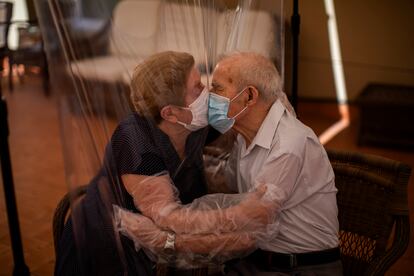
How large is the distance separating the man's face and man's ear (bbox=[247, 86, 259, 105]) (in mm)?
11

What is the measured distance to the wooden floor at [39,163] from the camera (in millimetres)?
2574

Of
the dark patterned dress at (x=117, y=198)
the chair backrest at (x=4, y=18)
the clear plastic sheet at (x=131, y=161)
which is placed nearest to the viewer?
the clear plastic sheet at (x=131, y=161)

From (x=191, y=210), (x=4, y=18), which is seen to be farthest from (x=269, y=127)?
(x=4, y=18)

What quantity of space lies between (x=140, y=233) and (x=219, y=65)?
510 millimetres

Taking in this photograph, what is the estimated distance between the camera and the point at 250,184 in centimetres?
152

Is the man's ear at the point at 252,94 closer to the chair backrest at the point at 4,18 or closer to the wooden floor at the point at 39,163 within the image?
the wooden floor at the point at 39,163

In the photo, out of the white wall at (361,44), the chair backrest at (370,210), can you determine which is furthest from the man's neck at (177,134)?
the white wall at (361,44)

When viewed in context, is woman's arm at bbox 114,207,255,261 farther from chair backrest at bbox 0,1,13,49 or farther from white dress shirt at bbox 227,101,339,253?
chair backrest at bbox 0,1,13,49

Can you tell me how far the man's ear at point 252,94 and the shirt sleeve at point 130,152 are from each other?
1.05 ft

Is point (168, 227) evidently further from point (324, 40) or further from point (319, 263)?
point (324, 40)

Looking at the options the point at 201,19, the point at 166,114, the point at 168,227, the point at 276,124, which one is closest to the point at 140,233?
the point at 168,227

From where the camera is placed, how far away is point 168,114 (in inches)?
55.7

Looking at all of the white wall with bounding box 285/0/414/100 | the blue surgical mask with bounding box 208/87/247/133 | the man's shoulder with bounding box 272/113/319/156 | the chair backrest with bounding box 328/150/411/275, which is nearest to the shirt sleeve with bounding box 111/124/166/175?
the blue surgical mask with bounding box 208/87/247/133

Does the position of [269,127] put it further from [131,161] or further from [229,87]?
[131,161]
